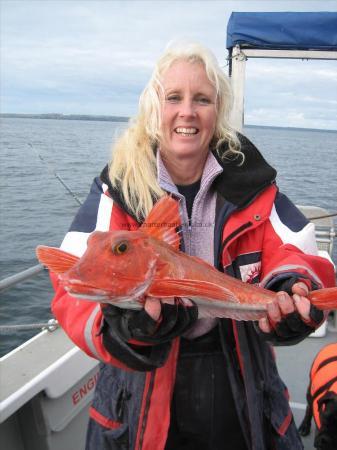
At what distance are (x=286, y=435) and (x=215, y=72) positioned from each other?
2.00 m

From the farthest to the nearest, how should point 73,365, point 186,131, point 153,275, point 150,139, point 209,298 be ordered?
point 73,365, point 150,139, point 186,131, point 209,298, point 153,275

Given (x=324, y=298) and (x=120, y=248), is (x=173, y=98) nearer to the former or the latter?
(x=120, y=248)

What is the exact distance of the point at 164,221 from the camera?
6.63 feet

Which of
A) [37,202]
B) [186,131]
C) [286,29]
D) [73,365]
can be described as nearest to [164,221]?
[186,131]

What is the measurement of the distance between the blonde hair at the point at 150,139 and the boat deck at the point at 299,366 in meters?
2.86

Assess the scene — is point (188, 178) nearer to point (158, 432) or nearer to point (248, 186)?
point (248, 186)

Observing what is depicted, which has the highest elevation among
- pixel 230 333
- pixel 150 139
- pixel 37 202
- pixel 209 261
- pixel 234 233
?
pixel 37 202

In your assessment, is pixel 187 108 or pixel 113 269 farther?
pixel 187 108

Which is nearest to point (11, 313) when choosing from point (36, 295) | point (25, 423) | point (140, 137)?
point (36, 295)

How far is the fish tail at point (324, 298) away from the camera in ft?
6.47

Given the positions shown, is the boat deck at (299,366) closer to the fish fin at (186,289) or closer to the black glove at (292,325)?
the black glove at (292,325)

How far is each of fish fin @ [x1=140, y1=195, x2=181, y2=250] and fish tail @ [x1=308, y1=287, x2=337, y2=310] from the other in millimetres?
679

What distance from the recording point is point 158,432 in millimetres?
2080

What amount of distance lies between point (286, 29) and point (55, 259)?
4664 mm
